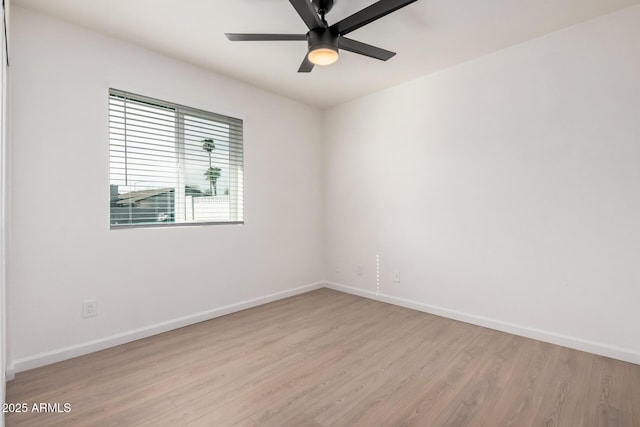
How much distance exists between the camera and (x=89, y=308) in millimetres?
2361

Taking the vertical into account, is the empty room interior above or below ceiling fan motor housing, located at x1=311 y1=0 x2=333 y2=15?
below

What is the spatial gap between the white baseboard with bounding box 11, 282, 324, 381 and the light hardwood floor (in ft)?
0.19

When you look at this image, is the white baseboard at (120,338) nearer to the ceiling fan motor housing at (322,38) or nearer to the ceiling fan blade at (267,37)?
the ceiling fan blade at (267,37)

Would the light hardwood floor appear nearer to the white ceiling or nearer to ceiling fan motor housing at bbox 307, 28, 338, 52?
ceiling fan motor housing at bbox 307, 28, 338, 52

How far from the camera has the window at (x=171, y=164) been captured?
2.54m

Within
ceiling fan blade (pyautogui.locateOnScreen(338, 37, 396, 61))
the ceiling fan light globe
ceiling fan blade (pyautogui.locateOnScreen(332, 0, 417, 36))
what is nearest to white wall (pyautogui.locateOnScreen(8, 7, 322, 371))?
the ceiling fan light globe

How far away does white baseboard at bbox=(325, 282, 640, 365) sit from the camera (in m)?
2.23

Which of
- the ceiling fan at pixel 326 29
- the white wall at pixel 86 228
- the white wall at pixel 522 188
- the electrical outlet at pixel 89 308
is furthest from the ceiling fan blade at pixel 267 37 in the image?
the electrical outlet at pixel 89 308

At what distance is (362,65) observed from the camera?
9.67 ft

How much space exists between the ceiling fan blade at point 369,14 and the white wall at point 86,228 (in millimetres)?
1678

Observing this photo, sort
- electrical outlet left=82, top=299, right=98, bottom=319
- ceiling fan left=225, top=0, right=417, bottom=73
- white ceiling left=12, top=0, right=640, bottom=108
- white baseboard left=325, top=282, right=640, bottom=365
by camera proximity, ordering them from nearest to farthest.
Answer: ceiling fan left=225, top=0, right=417, bottom=73 → white ceiling left=12, top=0, right=640, bottom=108 → white baseboard left=325, top=282, right=640, bottom=365 → electrical outlet left=82, top=299, right=98, bottom=319

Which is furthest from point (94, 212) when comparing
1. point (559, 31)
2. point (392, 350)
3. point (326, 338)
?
point (559, 31)

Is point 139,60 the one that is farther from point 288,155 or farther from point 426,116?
point 426,116

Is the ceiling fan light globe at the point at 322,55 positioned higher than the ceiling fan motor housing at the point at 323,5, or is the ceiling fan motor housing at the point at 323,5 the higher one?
the ceiling fan motor housing at the point at 323,5
